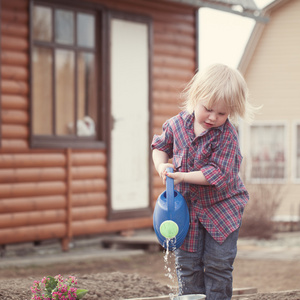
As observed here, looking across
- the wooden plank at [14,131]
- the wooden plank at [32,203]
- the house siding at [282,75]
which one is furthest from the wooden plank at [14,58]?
the house siding at [282,75]

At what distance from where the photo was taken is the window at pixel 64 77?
8.02m

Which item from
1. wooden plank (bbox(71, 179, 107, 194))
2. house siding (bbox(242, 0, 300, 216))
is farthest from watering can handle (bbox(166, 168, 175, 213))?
house siding (bbox(242, 0, 300, 216))

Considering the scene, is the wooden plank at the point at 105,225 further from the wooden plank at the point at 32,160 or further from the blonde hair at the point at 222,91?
the blonde hair at the point at 222,91

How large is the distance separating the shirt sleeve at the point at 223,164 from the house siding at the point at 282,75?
44.2ft

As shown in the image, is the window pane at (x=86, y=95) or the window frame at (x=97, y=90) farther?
the window pane at (x=86, y=95)

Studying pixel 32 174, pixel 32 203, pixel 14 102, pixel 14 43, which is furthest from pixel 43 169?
pixel 14 43

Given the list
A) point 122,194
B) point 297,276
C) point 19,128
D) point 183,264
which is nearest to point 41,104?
point 19,128

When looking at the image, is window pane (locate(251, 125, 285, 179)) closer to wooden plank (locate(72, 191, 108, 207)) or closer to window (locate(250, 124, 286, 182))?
window (locate(250, 124, 286, 182))

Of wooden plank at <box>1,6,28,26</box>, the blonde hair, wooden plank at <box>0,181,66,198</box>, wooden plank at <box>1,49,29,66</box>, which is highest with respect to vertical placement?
wooden plank at <box>1,6,28,26</box>

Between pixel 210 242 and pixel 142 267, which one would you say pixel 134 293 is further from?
pixel 142 267

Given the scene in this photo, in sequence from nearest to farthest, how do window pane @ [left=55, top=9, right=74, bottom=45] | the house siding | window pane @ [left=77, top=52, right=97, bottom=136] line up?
window pane @ [left=55, top=9, right=74, bottom=45] < window pane @ [left=77, top=52, right=97, bottom=136] < the house siding

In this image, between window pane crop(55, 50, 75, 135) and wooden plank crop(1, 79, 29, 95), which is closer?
wooden plank crop(1, 79, 29, 95)

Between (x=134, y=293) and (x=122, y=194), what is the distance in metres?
4.26

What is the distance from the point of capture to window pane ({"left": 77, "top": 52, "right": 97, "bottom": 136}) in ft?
28.0
